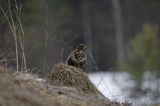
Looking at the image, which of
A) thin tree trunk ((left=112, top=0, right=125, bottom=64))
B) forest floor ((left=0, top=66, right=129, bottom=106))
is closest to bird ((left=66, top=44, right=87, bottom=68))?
forest floor ((left=0, top=66, right=129, bottom=106))

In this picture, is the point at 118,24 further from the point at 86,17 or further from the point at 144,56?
the point at 144,56

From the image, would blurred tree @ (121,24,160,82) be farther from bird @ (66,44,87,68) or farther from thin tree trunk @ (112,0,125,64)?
bird @ (66,44,87,68)

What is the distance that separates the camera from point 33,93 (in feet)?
33.0

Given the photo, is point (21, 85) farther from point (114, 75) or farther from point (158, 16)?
point (158, 16)

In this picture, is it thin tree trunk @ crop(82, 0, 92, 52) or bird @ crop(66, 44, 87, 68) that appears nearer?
bird @ crop(66, 44, 87, 68)

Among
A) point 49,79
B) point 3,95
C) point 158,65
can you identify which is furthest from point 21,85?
point 158,65

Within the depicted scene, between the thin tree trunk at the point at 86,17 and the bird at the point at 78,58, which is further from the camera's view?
the thin tree trunk at the point at 86,17

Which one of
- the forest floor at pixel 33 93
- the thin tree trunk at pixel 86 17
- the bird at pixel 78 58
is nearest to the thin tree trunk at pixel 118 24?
the thin tree trunk at pixel 86 17

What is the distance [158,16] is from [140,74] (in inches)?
681

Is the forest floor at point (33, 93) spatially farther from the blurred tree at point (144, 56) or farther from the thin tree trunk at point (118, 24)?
the thin tree trunk at point (118, 24)

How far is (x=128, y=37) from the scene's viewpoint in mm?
58031

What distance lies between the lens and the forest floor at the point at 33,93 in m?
9.61

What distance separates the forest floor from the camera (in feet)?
31.5

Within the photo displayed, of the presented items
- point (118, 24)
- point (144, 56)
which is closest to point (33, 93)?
point (144, 56)
